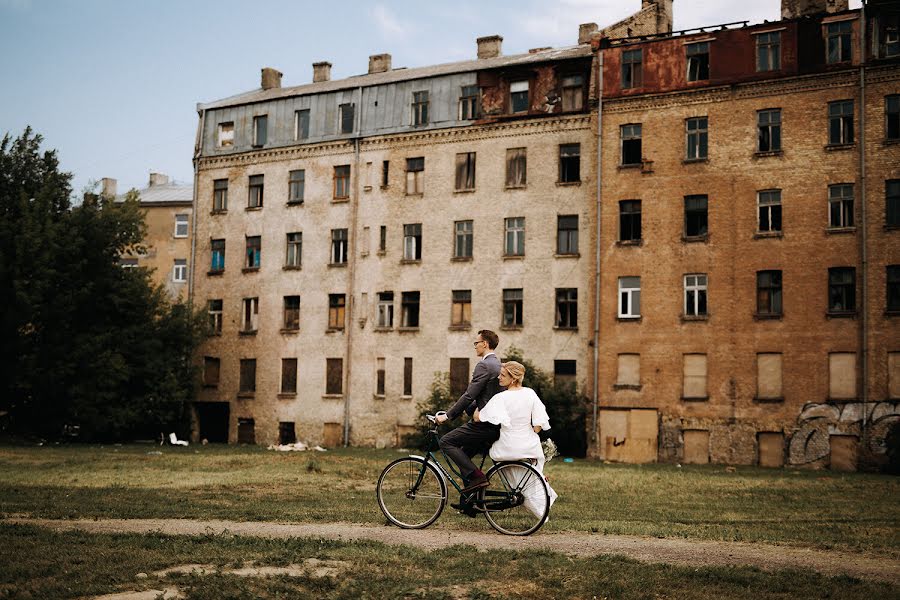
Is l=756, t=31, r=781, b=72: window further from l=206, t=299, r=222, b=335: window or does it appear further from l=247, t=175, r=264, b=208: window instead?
l=206, t=299, r=222, b=335: window

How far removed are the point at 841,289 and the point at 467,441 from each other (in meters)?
32.7

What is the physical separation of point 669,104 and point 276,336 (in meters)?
23.1

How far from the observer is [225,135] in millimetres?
58250

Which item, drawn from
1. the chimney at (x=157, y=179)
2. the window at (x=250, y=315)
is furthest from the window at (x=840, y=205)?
the chimney at (x=157, y=179)

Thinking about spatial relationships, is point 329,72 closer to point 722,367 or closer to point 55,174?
A: point 55,174

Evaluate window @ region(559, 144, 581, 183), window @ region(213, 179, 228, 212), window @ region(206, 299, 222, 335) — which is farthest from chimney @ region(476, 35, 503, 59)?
window @ region(206, 299, 222, 335)

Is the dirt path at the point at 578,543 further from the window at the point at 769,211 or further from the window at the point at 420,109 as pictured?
the window at the point at 420,109

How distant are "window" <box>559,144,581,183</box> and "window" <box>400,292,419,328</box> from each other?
30.3 feet

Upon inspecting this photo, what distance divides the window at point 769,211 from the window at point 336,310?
2072cm

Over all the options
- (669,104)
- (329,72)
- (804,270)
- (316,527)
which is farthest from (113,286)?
(316,527)

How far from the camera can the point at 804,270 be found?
138ft

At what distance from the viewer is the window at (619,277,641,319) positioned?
45.0 metres

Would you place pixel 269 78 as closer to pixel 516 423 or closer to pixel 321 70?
pixel 321 70

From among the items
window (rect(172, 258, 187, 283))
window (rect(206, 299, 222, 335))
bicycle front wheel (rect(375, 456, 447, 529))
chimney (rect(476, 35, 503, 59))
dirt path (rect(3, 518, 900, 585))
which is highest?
chimney (rect(476, 35, 503, 59))
